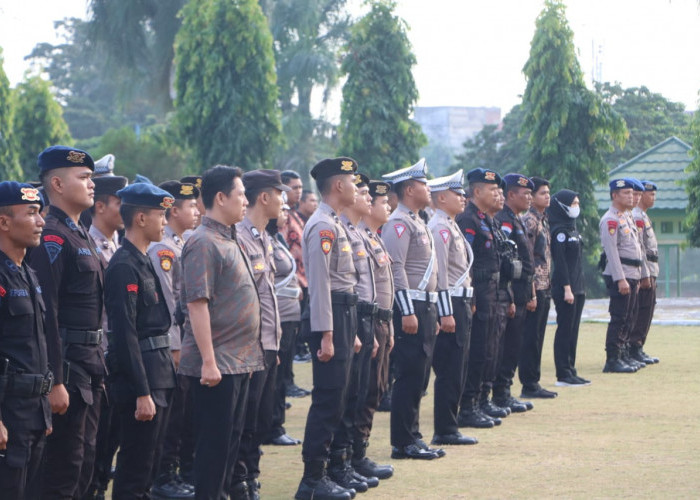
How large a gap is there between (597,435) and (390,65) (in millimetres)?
14336

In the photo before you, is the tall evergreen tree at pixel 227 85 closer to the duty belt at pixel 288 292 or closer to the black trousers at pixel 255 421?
the duty belt at pixel 288 292

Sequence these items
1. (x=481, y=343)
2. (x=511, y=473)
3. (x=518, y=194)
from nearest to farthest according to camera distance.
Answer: (x=511, y=473)
(x=481, y=343)
(x=518, y=194)

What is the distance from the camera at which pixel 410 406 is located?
820 cm

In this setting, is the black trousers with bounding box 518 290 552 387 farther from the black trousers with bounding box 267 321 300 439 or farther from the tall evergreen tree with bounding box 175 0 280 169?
the tall evergreen tree with bounding box 175 0 280 169

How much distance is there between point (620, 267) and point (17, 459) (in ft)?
31.5

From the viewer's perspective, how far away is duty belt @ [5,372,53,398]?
482cm

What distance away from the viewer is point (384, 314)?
309 inches

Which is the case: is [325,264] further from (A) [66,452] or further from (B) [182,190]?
(A) [66,452]

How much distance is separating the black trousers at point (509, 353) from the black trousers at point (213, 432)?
17.0ft

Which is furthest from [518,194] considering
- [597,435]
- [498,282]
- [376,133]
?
[376,133]

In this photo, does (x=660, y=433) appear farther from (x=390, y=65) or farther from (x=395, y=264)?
(x=390, y=65)

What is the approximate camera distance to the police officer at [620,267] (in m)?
13.1

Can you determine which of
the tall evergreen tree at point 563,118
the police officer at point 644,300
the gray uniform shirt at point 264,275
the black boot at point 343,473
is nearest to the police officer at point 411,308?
the black boot at point 343,473

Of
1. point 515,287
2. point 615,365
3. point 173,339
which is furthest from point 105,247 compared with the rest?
point 615,365
